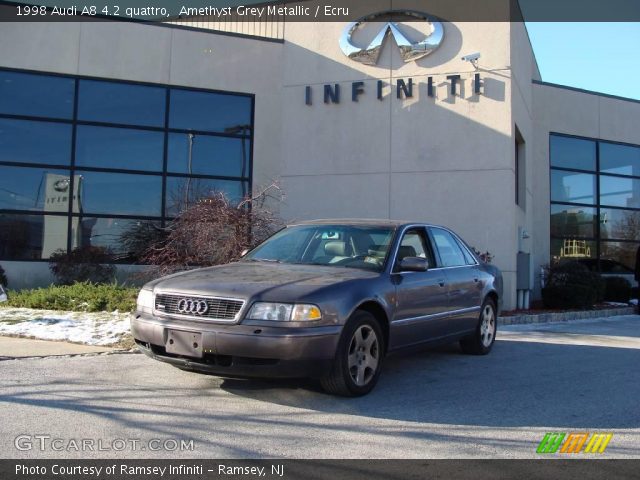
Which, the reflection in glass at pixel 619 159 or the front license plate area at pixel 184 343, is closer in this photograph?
the front license plate area at pixel 184 343

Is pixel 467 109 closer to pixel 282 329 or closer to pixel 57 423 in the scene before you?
pixel 282 329

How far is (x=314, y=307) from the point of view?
4.89 metres

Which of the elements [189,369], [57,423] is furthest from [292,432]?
[57,423]

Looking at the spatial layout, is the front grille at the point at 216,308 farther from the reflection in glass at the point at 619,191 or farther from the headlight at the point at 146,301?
the reflection in glass at the point at 619,191

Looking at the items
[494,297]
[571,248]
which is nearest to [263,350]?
[494,297]

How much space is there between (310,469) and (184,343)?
1.62 meters

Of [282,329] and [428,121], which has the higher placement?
[428,121]

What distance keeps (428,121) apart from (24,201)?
346 inches

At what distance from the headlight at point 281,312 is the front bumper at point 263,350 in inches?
3.3

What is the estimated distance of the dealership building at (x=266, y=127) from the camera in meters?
13.1

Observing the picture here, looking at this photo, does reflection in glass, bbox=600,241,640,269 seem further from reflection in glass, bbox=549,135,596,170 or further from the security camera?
the security camera

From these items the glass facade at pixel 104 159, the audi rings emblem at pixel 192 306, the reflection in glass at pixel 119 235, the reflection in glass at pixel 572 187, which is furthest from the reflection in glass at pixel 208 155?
the audi rings emblem at pixel 192 306

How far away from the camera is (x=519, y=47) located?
46.6 ft

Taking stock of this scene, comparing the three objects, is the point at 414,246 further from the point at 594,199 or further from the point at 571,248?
the point at 594,199
